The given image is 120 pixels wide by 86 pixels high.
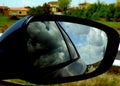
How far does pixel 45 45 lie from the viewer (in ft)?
5.44

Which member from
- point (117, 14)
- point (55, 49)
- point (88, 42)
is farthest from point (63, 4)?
point (55, 49)

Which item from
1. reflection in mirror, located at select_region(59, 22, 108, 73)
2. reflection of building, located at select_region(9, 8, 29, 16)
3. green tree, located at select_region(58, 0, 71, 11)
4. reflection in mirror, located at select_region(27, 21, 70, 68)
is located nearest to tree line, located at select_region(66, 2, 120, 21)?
green tree, located at select_region(58, 0, 71, 11)

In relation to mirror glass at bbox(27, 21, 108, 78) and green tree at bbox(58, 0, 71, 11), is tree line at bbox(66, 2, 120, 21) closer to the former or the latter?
green tree at bbox(58, 0, 71, 11)

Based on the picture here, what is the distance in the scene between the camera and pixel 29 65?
1.42 m

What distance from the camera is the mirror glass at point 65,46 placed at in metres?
1.58

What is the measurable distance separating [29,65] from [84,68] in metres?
0.49

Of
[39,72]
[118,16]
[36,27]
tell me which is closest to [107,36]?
[36,27]

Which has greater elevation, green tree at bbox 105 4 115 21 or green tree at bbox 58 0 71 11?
green tree at bbox 105 4 115 21

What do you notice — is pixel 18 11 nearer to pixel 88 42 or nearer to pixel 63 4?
pixel 63 4

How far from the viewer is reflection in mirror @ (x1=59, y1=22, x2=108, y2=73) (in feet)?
6.05

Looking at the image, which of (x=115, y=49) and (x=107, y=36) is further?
(x=107, y=36)

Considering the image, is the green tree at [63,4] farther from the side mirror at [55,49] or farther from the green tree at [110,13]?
the side mirror at [55,49]

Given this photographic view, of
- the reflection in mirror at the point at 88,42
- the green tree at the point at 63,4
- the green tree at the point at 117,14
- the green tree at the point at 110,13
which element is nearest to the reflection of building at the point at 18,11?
the green tree at the point at 63,4

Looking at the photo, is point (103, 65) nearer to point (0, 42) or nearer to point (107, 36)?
point (107, 36)
